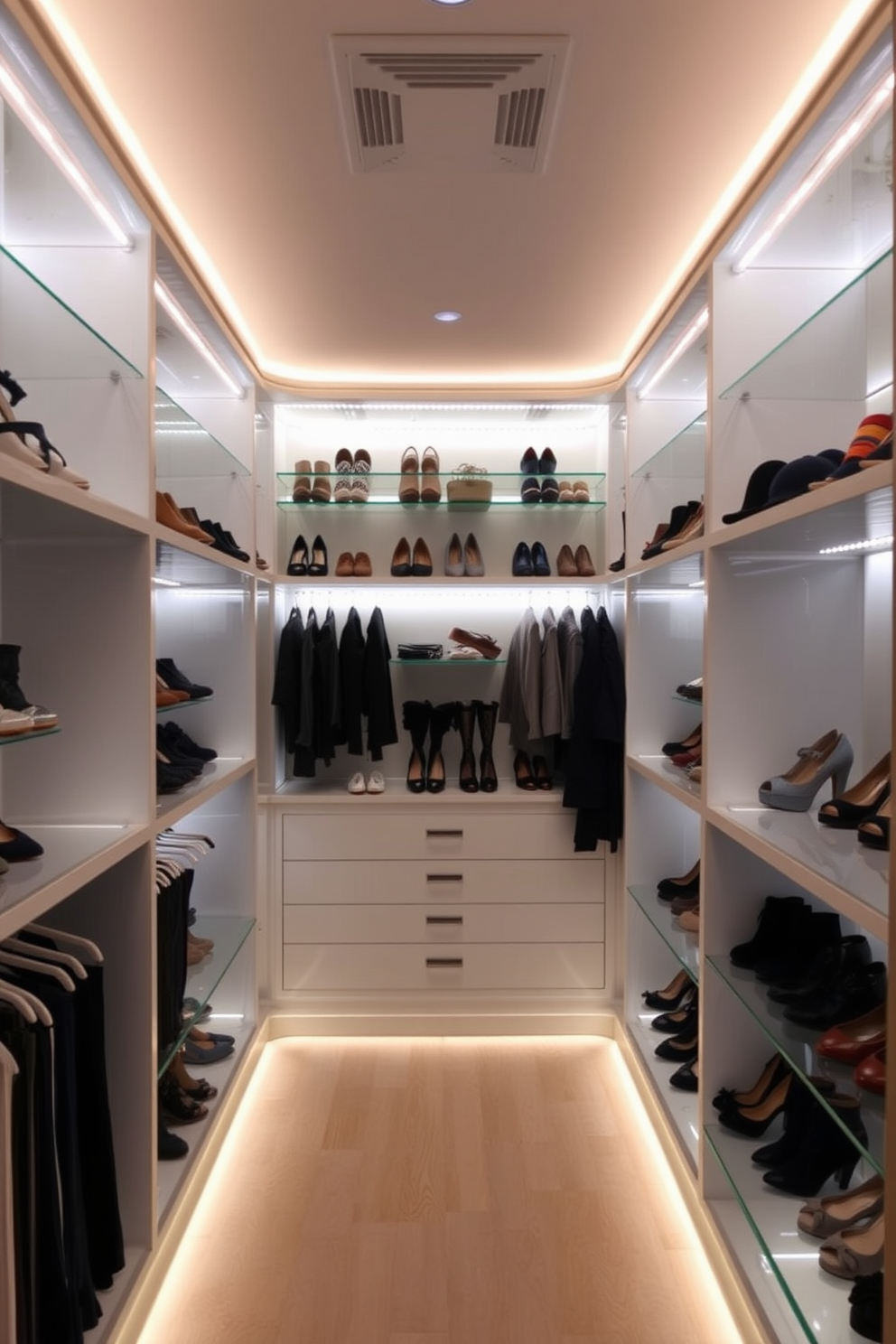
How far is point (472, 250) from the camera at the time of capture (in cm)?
256

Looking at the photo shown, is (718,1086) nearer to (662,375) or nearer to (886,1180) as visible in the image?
(886,1180)

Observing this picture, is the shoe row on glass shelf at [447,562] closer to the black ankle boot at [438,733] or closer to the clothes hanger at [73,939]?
the black ankle boot at [438,733]

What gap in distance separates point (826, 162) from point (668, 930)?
219 cm

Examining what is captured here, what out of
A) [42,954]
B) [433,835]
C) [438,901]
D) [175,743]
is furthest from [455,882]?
[42,954]

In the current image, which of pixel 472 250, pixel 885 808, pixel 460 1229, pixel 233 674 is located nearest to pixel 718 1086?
pixel 460 1229

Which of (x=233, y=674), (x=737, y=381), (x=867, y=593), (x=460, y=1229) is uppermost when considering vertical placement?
(x=737, y=381)

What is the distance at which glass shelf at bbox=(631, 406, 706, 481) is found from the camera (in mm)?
2613

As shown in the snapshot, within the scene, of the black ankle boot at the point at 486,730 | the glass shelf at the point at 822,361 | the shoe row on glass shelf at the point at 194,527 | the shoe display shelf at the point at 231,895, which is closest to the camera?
the glass shelf at the point at 822,361

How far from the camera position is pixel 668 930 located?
2.97 meters

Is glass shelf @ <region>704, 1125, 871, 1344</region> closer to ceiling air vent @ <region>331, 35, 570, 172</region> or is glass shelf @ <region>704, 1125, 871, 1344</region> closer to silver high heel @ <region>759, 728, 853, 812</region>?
silver high heel @ <region>759, 728, 853, 812</region>

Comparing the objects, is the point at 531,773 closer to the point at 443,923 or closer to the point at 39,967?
the point at 443,923

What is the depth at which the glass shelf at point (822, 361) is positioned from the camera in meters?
2.06

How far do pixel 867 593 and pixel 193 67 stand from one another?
1.88 meters

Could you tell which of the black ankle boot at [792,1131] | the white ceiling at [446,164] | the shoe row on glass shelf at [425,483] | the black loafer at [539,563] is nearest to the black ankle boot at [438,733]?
the black loafer at [539,563]
